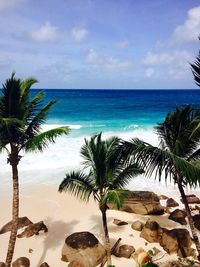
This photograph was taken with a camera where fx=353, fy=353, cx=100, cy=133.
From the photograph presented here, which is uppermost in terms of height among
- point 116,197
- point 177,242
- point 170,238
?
point 116,197

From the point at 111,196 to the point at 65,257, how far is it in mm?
4349

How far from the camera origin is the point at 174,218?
55.9 ft

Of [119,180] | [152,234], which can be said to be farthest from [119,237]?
[119,180]

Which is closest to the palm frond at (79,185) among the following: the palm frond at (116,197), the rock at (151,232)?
the palm frond at (116,197)

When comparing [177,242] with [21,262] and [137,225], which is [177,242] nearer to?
[137,225]

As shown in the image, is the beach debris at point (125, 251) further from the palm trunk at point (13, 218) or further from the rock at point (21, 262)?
the palm trunk at point (13, 218)

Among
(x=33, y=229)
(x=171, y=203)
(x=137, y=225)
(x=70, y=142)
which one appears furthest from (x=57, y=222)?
→ (x=70, y=142)

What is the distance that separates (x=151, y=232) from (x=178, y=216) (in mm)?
2647

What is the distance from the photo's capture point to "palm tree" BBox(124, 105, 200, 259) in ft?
31.7

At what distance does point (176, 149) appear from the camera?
36.4ft

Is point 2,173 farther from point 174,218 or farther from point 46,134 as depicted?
point 46,134

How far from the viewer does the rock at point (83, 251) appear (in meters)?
13.6

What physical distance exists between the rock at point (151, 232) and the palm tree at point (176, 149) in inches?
129

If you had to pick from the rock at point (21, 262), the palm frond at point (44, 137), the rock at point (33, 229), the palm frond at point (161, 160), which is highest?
the palm frond at point (44, 137)
